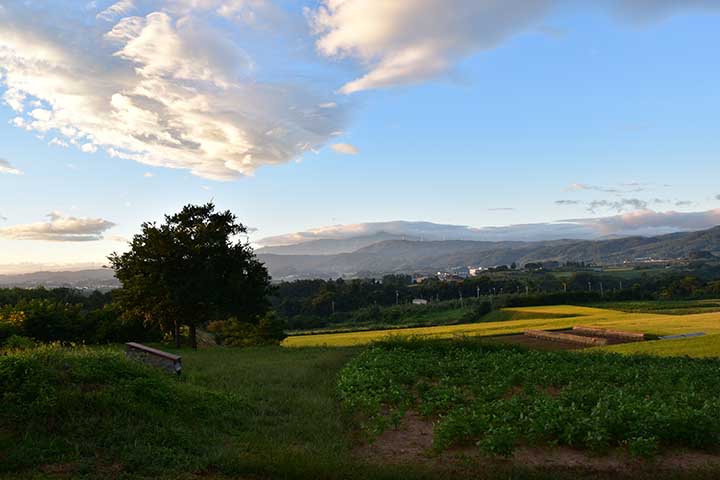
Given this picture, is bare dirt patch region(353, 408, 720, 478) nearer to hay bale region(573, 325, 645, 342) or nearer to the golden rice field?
the golden rice field

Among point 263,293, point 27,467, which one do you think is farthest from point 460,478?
point 263,293

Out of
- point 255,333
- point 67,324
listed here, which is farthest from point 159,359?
point 255,333

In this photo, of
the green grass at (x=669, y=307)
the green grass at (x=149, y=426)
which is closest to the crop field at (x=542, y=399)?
the green grass at (x=149, y=426)

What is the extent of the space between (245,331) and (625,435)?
43175 millimetres

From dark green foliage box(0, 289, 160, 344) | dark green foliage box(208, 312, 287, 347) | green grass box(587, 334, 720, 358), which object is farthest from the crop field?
dark green foliage box(208, 312, 287, 347)

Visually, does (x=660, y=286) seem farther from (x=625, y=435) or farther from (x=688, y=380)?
(x=625, y=435)

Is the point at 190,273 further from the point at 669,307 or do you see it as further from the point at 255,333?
the point at 669,307

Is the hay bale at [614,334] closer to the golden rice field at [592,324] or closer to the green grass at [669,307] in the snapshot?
the golden rice field at [592,324]

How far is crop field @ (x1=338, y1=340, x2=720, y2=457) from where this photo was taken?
A: 34.9 feet

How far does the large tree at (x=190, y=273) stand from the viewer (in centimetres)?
3453

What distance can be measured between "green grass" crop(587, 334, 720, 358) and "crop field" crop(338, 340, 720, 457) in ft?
14.6

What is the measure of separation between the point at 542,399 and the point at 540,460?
3.54 m

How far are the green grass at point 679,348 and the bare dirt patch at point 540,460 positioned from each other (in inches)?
837

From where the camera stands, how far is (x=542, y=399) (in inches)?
521
